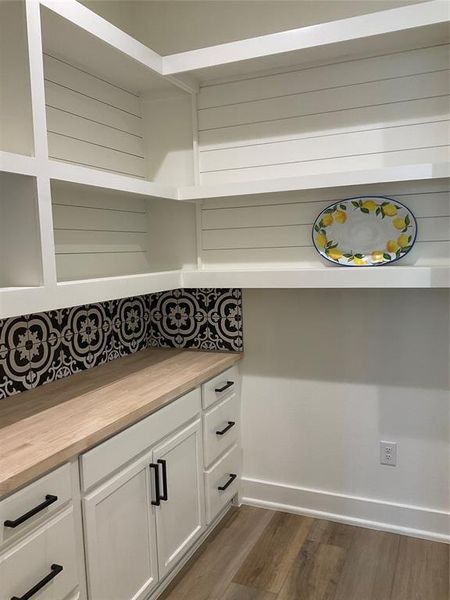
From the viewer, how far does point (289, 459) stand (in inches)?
104

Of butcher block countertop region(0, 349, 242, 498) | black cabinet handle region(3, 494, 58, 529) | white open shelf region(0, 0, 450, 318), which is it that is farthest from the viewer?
white open shelf region(0, 0, 450, 318)

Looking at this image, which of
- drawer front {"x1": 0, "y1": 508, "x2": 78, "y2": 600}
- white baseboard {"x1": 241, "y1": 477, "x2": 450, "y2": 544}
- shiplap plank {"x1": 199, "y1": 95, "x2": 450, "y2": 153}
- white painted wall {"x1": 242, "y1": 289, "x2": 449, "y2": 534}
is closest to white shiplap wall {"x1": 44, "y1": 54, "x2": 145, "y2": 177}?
shiplap plank {"x1": 199, "y1": 95, "x2": 450, "y2": 153}

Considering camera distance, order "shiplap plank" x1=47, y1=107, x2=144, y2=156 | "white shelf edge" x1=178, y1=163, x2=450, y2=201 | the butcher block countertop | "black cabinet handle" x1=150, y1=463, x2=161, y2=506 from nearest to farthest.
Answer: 1. the butcher block countertop
2. "black cabinet handle" x1=150, y1=463, x2=161, y2=506
3. "white shelf edge" x1=178, y1=163, x2=450, y2=201
4. "shiplap plank" x1=47, y1=107, x2=144, y2=156

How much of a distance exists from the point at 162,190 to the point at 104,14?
37.1 inches

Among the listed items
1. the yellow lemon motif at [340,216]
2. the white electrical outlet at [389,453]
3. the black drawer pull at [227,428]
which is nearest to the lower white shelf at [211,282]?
the yellow lemon motif at [340,216]

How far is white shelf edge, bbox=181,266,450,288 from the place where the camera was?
6.73 feet

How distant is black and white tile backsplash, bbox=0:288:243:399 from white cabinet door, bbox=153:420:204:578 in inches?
22.7

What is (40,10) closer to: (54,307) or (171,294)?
(54,307)

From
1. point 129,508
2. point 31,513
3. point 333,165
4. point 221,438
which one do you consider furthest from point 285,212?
point 31,513

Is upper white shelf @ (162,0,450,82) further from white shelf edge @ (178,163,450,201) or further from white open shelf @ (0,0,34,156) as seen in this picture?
white open shelf @ (0,0,34,156)

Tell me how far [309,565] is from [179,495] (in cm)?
65

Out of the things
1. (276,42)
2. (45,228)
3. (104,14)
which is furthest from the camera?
(104,14)

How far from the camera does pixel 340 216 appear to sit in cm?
234

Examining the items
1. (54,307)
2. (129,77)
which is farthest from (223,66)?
(54,307)
